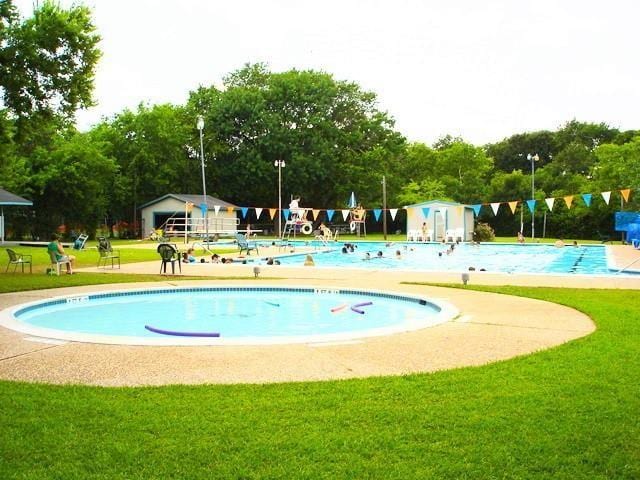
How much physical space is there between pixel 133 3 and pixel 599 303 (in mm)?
11985

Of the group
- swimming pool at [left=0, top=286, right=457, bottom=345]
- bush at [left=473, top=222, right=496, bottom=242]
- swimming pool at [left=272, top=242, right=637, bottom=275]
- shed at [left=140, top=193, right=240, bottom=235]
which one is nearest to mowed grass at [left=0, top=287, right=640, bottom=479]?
swimming pool at [left=0, top=286, right=457, bottom=345]

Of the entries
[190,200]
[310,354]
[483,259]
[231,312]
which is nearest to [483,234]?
[483,259]

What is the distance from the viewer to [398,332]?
7582 mm

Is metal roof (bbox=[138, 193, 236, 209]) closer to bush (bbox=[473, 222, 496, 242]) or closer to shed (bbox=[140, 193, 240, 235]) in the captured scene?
shed (bbox=[140, 193, 240, 235])

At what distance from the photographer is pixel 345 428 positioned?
3895 millimetres

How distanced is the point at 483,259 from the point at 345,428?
21.5 m

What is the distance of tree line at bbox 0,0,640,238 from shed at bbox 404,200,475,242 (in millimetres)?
7121

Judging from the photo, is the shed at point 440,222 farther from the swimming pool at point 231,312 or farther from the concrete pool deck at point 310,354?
the concrete pool deck at point 310,354

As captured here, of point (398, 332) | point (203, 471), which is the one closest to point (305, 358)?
point (398, 332)

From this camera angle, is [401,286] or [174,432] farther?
[401,286]

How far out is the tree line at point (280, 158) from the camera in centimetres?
3669

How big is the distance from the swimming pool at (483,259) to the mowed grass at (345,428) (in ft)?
43.2

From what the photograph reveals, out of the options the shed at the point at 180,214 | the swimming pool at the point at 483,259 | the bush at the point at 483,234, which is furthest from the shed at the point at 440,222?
the shed at the point at 180,214

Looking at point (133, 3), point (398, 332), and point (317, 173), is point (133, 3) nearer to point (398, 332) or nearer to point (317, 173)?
point (398, 332)
